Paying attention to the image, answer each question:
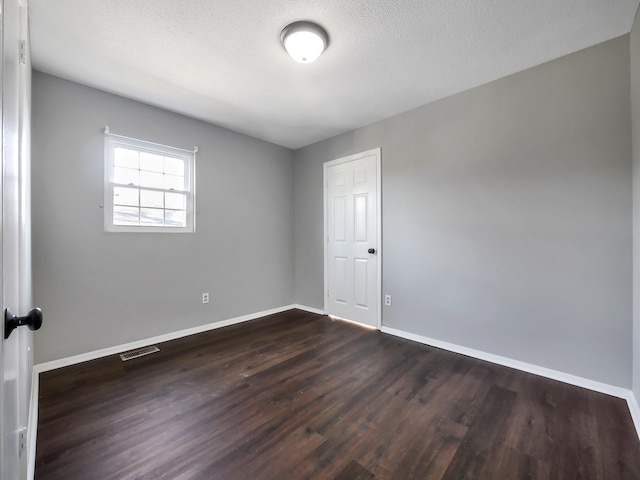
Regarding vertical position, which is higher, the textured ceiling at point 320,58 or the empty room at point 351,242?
the textured ceiling at point 320,58

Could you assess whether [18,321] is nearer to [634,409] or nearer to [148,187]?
[148,187]

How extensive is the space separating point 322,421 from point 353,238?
7.50ft

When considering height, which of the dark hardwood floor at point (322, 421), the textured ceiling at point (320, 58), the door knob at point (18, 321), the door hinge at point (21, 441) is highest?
the textured ceiling at point (320, 58)

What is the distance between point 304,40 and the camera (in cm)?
190

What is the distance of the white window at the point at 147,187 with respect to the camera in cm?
271

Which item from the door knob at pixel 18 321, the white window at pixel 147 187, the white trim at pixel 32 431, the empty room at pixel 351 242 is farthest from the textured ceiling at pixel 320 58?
the white trim at pixel 32 431

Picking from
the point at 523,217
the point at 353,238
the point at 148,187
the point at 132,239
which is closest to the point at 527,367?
the point at 523,217

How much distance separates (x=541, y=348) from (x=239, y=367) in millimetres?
2556

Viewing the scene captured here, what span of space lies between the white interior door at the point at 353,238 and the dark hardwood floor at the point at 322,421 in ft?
3.14

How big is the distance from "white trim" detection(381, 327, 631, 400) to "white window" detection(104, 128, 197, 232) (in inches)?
115

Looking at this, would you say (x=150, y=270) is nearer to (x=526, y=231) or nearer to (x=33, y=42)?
(x=33, y=42)

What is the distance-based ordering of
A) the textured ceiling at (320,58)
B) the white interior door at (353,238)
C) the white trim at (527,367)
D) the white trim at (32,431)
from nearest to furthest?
the white trim at (32,431)
the textured ceiling at (320,58)
the white trim at (527,367)
the white interior door at (353,238)

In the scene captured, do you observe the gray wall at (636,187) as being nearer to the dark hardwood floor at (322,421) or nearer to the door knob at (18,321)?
the dark hardwood floor at (322,421)

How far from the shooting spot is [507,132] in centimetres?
245
